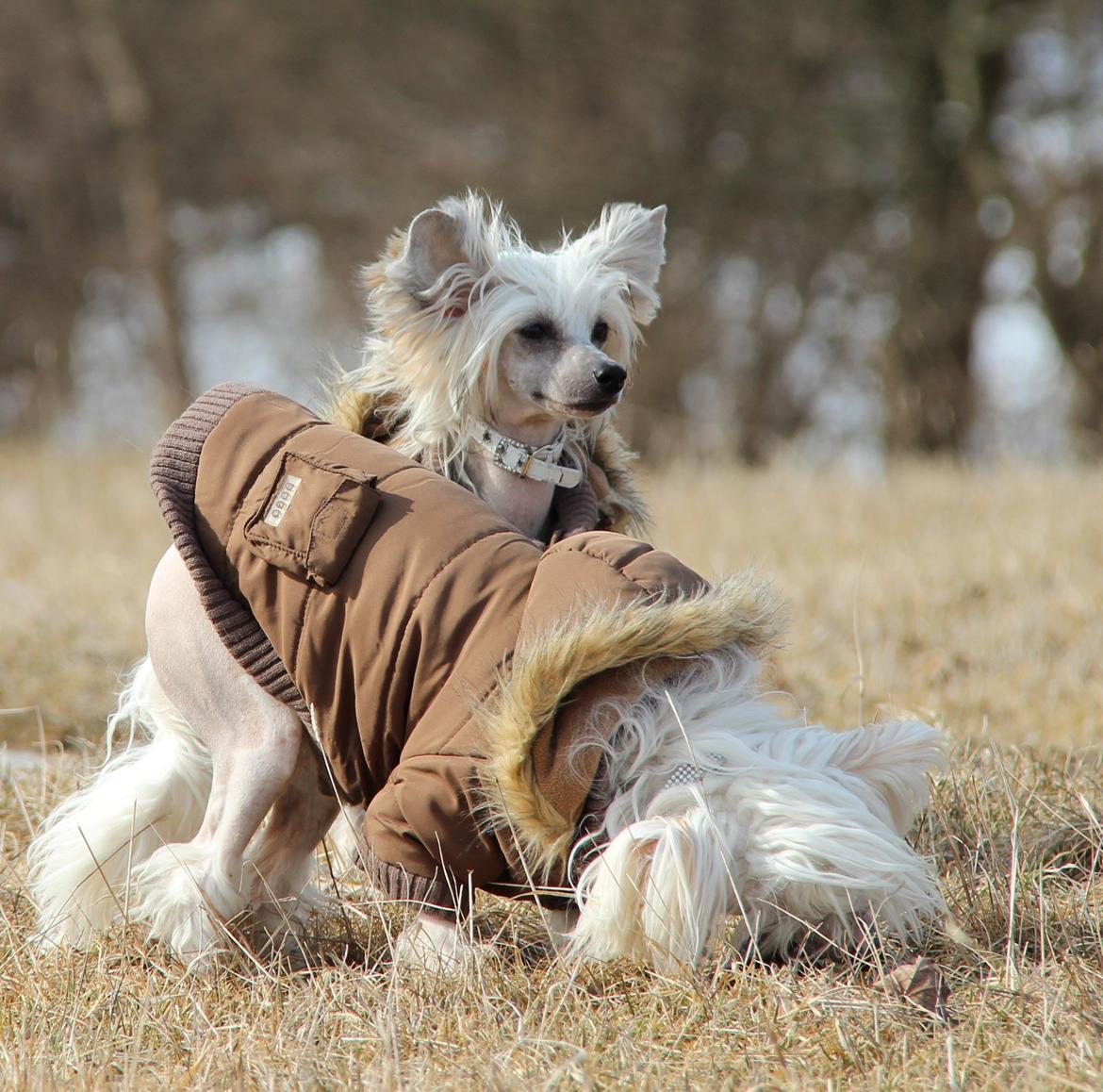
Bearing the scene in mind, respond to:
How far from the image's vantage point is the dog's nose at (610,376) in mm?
3432

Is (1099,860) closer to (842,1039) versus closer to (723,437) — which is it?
(842,1039)

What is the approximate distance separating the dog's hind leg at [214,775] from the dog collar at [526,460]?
2.78ft

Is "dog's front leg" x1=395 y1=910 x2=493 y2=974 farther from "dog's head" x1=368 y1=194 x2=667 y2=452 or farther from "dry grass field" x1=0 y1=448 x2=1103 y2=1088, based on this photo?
"dog's head" x1=368 y1=194 x2=667 y2=452

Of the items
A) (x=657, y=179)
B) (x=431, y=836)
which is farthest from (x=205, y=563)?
(x=657, y=179)

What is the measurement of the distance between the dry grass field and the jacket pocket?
750mm

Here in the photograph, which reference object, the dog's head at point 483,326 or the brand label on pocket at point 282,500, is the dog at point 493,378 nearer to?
the dog's head at point 483,326

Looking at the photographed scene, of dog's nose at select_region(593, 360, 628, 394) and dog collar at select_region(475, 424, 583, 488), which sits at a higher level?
dog's nose at select_region(593, 360, 628, 394)

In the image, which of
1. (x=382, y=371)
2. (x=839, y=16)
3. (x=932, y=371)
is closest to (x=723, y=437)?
(x=932, y=371)

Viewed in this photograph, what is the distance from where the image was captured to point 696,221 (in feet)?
43.2

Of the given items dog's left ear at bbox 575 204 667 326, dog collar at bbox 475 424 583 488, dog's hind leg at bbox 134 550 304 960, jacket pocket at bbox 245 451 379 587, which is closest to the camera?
jacket pocket at bbox 245 451 379 587

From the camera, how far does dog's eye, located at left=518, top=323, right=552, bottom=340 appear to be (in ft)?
11.5

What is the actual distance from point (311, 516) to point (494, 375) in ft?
3.04

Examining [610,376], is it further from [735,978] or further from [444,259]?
[735,978]

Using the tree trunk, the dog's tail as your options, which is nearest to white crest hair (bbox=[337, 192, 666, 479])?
the dog's tail
